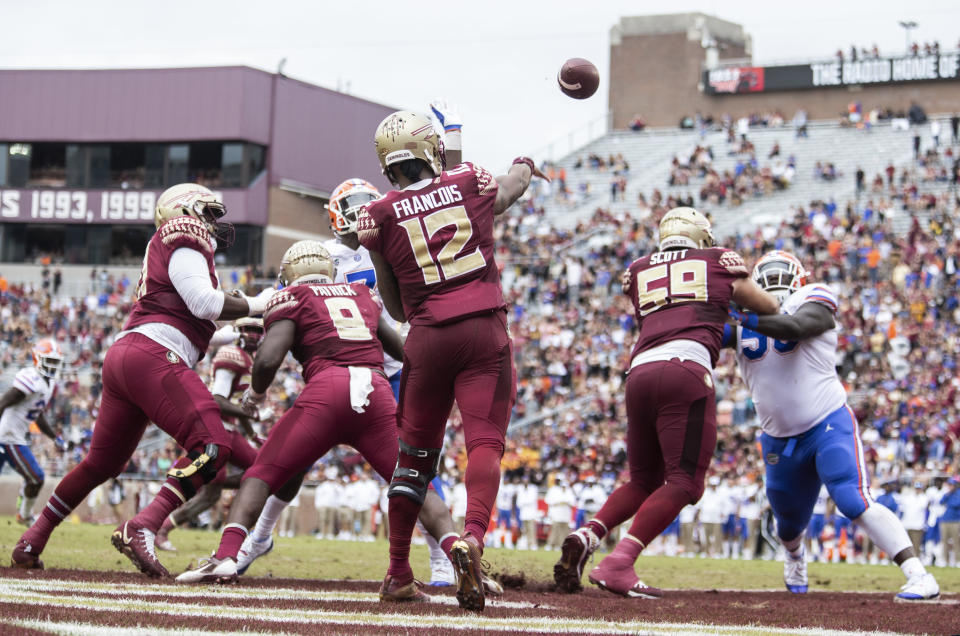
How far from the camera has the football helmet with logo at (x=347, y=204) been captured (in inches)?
328

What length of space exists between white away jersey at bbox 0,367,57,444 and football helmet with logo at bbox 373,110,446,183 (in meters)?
9.76

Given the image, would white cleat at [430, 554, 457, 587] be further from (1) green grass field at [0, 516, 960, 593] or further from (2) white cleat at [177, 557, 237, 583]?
(2) white cleat at [177, 557, 237, 583]

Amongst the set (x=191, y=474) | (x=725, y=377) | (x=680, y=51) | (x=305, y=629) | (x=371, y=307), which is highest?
(x=680, y=51)

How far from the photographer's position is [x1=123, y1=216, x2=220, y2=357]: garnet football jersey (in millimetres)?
7031

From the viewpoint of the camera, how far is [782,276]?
7992 millimetres

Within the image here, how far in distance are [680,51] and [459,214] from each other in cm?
4677

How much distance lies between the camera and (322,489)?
2353cm

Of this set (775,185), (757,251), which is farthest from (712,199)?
(757,251)

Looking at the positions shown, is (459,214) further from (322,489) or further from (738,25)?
(738,25)

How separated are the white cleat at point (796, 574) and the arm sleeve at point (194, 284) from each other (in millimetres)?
4048

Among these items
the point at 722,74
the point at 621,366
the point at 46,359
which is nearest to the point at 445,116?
the point at 46,359

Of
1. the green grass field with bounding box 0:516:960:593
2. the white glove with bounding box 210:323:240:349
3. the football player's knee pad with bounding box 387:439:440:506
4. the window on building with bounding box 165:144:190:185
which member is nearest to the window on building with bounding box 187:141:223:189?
the window on building with bounding box 165:144:190:185

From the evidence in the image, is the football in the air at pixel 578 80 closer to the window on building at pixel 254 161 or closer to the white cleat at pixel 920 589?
the white cleat at pixel 920 589

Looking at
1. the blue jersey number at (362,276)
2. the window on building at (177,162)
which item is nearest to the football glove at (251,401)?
→ the blue jersey number at (362,276)
